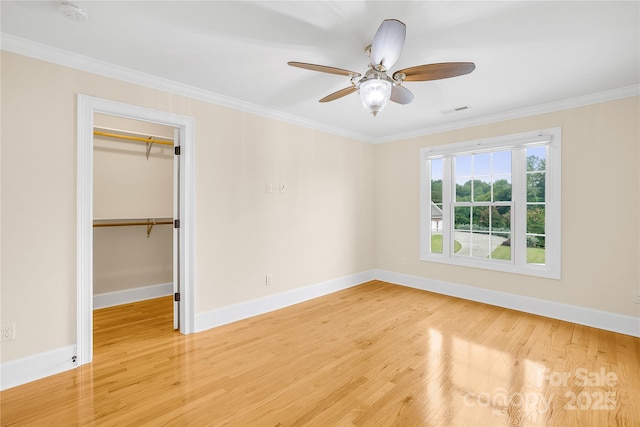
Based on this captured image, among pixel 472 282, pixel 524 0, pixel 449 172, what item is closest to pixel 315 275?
pixel 472 282

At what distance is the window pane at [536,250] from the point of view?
381cm

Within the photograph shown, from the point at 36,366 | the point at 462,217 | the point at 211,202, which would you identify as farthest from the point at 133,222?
the point at 462,217

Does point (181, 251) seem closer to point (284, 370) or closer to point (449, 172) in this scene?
point (284, 370)

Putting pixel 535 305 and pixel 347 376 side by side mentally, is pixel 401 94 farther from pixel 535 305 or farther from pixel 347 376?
pixel 535 305

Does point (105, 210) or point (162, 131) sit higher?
point (162, 131)

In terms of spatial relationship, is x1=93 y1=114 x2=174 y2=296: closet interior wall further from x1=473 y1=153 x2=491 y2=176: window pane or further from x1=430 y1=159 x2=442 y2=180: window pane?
x1=473 y1=153 x2=491 y2=176: window pane

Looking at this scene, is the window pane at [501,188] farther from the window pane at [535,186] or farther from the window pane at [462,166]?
the window pane at [462,166]

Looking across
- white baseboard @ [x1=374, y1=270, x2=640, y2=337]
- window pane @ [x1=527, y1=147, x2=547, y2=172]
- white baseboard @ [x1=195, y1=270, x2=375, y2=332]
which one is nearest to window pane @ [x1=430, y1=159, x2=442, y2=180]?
window pane @ [x1=527, y1=147, x2=547, y2=172]

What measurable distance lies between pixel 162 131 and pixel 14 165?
2236mm

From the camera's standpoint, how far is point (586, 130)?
345 centimetres

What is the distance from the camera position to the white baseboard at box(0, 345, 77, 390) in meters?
2.23

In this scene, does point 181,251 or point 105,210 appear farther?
point 105,210

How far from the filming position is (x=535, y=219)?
152 inches

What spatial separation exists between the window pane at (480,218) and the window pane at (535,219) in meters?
0.51
